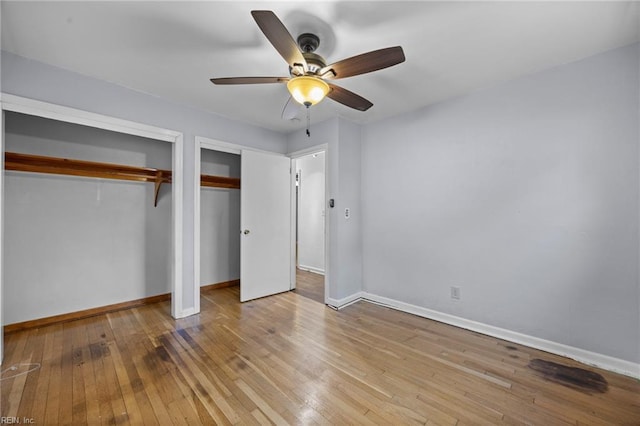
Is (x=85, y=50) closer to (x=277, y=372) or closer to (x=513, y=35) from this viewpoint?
(x=277, y=372)

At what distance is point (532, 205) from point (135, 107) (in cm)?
402

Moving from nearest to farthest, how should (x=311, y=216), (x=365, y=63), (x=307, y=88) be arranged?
(x=365, y=63)
(x=307, y=88)
(x=311, y=216)

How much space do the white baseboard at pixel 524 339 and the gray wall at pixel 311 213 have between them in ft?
6.40

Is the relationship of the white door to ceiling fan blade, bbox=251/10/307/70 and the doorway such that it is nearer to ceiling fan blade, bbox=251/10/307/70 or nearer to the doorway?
the doorway

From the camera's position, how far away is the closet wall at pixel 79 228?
268 cm

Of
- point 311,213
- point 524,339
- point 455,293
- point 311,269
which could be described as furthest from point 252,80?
point 311,269

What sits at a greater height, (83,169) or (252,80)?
(252,80)

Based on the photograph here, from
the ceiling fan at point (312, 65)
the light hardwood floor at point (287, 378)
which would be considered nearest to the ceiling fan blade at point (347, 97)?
the ceiling fan at point (312, 65)

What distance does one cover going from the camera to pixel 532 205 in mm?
2398

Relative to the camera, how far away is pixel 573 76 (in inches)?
87.5

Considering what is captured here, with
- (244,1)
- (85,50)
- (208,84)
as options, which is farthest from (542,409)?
(85,50)

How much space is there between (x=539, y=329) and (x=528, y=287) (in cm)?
37

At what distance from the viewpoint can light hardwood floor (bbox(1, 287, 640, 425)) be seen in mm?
1592

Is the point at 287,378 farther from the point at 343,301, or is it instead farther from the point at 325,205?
the point at 325,205
